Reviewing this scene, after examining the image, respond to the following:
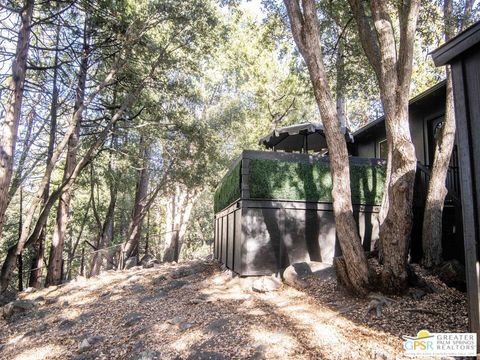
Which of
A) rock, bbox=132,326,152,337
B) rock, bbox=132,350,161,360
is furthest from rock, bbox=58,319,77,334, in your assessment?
rock, bbox=132,350,161,360

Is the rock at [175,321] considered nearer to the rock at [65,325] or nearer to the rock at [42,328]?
the rock at [65,325]

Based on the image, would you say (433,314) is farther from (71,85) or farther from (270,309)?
(71,85)

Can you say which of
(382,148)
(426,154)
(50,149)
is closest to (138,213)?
(50,149)

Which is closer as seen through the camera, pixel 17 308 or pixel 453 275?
pixel 453 275

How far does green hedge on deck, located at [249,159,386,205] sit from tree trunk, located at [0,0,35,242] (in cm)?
456

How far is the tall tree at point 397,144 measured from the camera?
4.73 metres

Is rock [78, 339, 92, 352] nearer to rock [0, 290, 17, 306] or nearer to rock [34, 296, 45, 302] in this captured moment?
rock [34, 296, 45, 302]

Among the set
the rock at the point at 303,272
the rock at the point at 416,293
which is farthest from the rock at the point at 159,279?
the rock at the point at 416,293

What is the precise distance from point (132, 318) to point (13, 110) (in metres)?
4.49

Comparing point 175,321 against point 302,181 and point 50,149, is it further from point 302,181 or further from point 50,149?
point 50,149

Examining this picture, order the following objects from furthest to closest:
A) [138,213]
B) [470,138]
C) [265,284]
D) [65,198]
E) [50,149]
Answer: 1. [138,213]
2. [65,198]
3. [50,149]
4. [265,284]
5. [470,138]

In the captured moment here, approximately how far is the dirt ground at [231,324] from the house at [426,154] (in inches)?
75.5

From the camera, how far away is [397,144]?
4.83 metres

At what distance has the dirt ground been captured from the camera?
3597 mm
